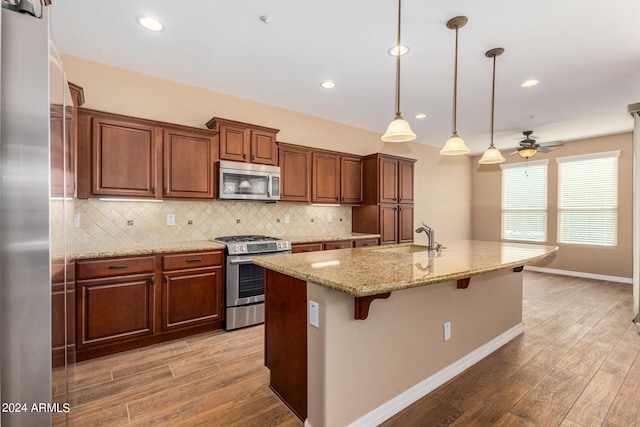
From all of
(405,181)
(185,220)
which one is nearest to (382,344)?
(185,220)

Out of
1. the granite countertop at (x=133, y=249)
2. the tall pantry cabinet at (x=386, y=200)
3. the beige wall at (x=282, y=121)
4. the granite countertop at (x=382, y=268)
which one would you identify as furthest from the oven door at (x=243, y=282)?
the tall pantry cabinet at (x=386, y=200)

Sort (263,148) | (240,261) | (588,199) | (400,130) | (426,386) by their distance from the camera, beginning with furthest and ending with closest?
(588,199) → (263,148) → (240,261) → (400,130) → (426,386)

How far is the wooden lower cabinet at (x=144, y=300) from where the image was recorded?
2484 mm

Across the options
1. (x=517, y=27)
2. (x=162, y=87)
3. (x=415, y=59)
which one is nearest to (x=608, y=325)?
(x=517, y=27)

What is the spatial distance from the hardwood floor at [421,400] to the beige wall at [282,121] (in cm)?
143

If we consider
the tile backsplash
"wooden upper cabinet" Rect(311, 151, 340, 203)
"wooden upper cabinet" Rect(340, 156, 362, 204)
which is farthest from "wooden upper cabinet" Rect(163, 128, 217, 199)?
"wooden upper cabinet" Rect(340, 156, 362, 204)

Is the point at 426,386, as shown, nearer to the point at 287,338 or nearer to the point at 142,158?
the point at 287,338

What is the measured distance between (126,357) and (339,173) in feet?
11.2

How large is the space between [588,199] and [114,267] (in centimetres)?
773

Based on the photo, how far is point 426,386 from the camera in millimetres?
2084

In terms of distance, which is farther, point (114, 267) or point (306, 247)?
point (306, 247)

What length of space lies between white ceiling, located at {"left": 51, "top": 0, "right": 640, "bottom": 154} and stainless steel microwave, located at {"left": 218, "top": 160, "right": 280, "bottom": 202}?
973 millimetres

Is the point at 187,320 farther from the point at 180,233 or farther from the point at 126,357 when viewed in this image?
the point at 180,233

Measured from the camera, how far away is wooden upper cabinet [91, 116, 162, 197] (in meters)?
2.73
